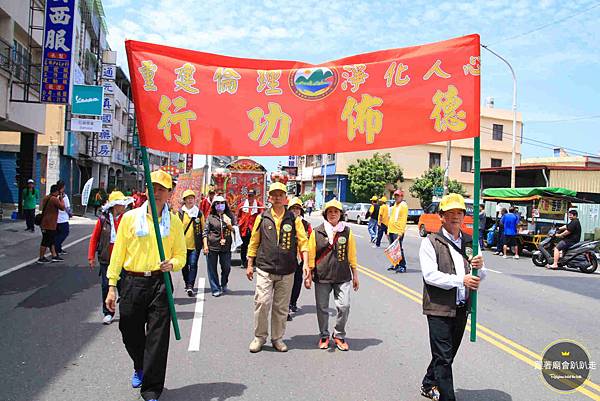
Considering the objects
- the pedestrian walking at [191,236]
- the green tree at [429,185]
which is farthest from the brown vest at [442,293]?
the green tree at [429,185]

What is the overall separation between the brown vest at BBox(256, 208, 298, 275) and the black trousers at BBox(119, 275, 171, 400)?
1.61m

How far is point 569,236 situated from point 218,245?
10718 mm

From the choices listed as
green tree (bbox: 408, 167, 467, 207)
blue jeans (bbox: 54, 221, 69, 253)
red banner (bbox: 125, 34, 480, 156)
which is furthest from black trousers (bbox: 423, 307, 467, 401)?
green tree (bbox: 408, 167, 467, 207)

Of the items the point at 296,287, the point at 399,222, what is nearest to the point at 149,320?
the point at 296,287

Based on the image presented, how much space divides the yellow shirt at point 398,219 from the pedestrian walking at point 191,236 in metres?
4.99

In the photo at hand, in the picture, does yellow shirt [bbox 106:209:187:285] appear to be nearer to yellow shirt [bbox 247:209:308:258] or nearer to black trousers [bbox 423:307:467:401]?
yellow shirt [bbox 247:209:308:258]

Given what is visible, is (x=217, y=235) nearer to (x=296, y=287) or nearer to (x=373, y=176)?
(x=296, y=287)

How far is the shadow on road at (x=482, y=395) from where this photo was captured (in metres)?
4.29

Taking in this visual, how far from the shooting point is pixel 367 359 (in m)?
5.28

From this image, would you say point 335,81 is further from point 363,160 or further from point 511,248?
point 363,160

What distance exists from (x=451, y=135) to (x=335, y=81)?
1.13 meters

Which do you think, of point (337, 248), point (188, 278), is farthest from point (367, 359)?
point (188, 278)

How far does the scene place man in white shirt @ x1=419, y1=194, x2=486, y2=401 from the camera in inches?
153

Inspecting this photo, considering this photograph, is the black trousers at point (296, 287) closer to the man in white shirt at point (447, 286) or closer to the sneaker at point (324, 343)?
the sneaker at point (324, 343)
